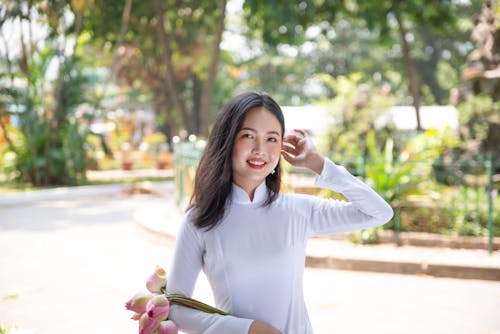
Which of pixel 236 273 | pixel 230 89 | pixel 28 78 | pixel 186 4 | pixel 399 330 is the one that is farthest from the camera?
pixel 230 89

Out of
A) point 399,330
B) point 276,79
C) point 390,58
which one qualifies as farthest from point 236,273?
point 276,79

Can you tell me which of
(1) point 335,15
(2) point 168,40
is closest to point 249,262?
(1) point 335,15

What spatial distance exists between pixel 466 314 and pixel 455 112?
25.8ft

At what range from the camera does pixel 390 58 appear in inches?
1495

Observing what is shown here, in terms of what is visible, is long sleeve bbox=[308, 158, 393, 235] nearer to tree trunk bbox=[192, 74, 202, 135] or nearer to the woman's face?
the woman's face

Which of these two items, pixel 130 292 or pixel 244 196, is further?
pixel 130 292

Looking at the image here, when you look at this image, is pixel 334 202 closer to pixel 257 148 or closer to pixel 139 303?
pixel 257 148

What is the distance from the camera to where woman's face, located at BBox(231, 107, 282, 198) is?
1.96 metres

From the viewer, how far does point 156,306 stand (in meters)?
1.73

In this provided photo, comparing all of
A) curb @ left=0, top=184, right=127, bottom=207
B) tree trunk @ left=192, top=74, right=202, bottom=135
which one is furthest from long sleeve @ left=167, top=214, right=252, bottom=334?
tree trunk @ left=192, top=74, right=202, bottom=135

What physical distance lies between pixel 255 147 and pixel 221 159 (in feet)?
0.39

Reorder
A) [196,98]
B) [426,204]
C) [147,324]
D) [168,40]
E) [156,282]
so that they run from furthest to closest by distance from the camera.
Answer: [196,98], [168,40], [426,204], [156,282], [147,324]

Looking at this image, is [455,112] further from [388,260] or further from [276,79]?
[276,79]

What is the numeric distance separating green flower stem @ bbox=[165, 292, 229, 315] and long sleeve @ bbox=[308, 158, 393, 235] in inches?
19.4
